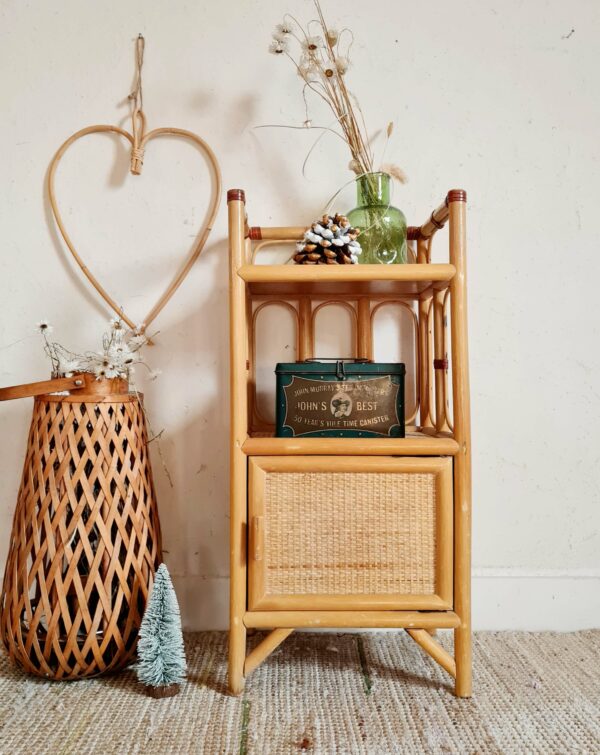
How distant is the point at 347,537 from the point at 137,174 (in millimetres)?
1119

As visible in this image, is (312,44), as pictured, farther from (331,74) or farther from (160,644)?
(160,644)

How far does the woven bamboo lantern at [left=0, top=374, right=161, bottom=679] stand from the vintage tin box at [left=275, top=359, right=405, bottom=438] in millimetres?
389

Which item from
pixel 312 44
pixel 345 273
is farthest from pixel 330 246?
pixel 312 44

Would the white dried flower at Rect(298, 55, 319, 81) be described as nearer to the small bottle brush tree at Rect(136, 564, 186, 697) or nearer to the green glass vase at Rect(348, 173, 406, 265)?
the green glass vase at Rect(348, 173, 406, 265)

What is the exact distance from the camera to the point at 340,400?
123 centimetres

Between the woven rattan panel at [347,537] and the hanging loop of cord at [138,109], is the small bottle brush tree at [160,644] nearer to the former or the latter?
the woven rattan panel at [347,537]

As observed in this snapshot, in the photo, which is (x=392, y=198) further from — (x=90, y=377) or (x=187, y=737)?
(x=187, y=737)

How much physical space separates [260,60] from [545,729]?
1739 millimetres

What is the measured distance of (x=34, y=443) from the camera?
129 cm

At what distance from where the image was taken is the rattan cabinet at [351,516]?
3.95 ft

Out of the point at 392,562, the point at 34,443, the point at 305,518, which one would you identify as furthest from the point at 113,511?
the point at 392,562

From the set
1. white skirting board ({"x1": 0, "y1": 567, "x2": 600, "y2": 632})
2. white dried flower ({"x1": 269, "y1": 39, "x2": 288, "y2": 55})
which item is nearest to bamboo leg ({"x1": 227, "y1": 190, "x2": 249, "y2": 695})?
white skirting board ({"x1": 0, "y1": 567, "x2": 600, "y2": 632})

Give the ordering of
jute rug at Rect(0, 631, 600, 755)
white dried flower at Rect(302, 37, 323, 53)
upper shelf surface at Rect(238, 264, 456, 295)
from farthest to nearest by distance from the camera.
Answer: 1. white dried flower at Rect(302, 37, 323, 53)
2. upper shelf surface at Rect(238, 264, 456, 295)
3. jute rug at Rect(0, 631, 600, 755)

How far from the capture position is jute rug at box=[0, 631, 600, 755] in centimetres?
106
